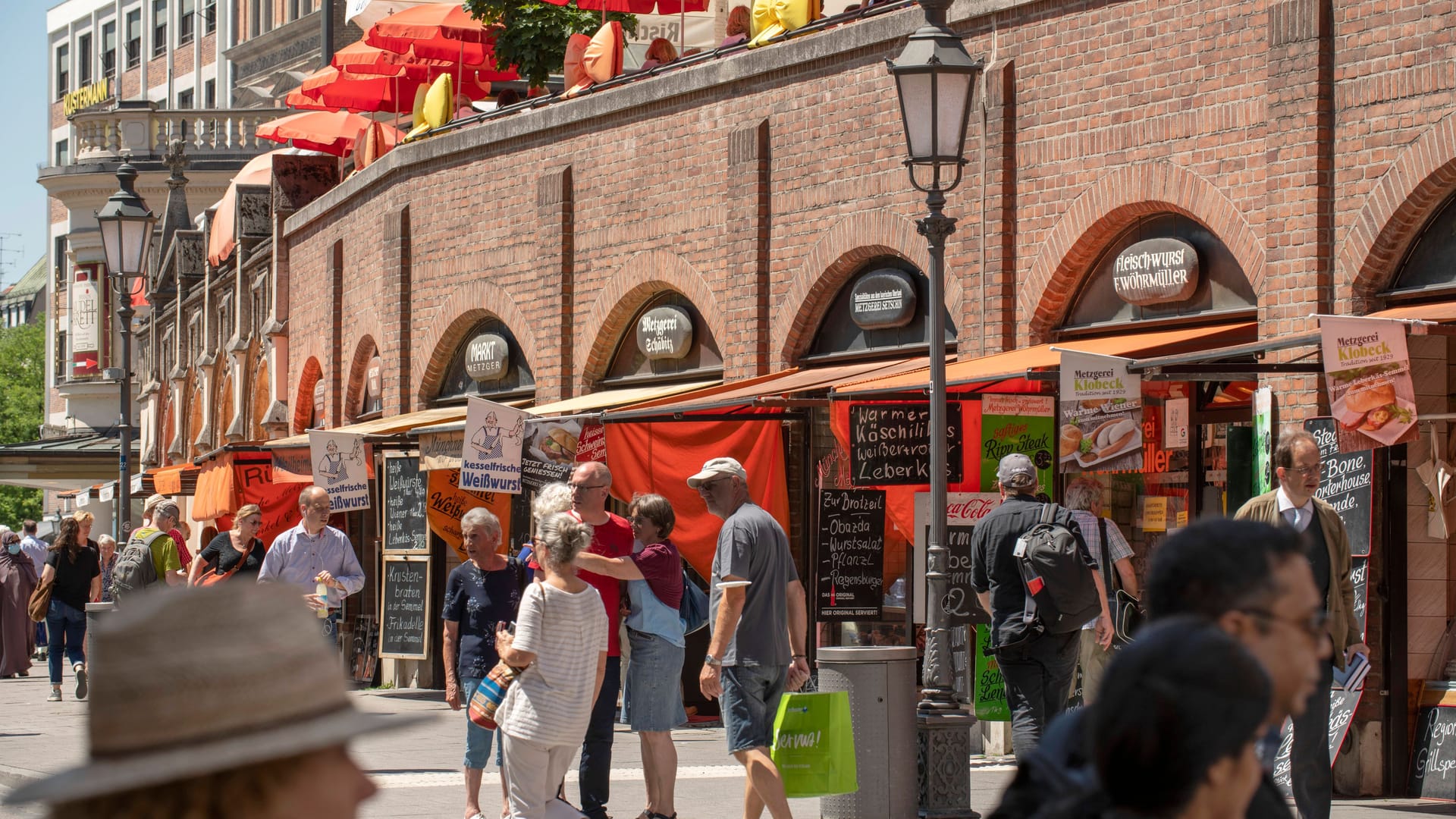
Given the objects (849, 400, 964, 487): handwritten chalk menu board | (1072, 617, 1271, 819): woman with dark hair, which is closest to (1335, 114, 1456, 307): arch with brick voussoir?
(849, 400, 964, 487): handwritten chalk menu board

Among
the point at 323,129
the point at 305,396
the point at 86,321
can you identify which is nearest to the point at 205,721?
the point at 305,396

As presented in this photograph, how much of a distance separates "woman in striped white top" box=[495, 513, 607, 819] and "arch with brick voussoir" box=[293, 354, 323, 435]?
18449mm

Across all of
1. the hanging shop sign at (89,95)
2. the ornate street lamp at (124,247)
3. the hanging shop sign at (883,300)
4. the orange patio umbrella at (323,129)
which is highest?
the hanging shop sign at (89,95)

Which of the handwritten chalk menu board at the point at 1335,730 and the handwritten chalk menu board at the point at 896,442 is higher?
the handwritten chalk menu board at the point at 896,442

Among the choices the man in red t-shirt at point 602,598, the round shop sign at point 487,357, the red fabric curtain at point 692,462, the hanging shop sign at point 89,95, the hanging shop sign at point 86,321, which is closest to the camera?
the man in red t-shirt at point 602,598

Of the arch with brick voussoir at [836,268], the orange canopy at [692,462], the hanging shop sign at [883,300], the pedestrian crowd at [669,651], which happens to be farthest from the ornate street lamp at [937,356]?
the orange canopy at [692,462]

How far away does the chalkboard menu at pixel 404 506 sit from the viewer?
63.4ft

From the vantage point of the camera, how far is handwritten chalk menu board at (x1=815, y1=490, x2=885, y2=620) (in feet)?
46.3

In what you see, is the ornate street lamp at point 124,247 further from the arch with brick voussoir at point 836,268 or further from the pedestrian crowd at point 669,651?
the arch with brick voussoir at point 836,268

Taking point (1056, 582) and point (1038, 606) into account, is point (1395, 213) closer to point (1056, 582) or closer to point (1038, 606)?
point (1056, 582)

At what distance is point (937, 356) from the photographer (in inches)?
418

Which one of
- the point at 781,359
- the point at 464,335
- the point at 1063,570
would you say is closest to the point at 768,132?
the point at 781,359

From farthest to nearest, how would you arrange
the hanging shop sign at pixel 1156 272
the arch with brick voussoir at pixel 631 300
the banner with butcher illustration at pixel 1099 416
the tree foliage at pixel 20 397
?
the tree foliage at pixel 20 397 → the arch with brick voussoir at pixel 631 300 → the hanging shop sign at pixel 1156 272 → the banner with butcher illustration at pixel 1099 416

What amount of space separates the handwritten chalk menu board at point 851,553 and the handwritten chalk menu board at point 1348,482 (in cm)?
360
